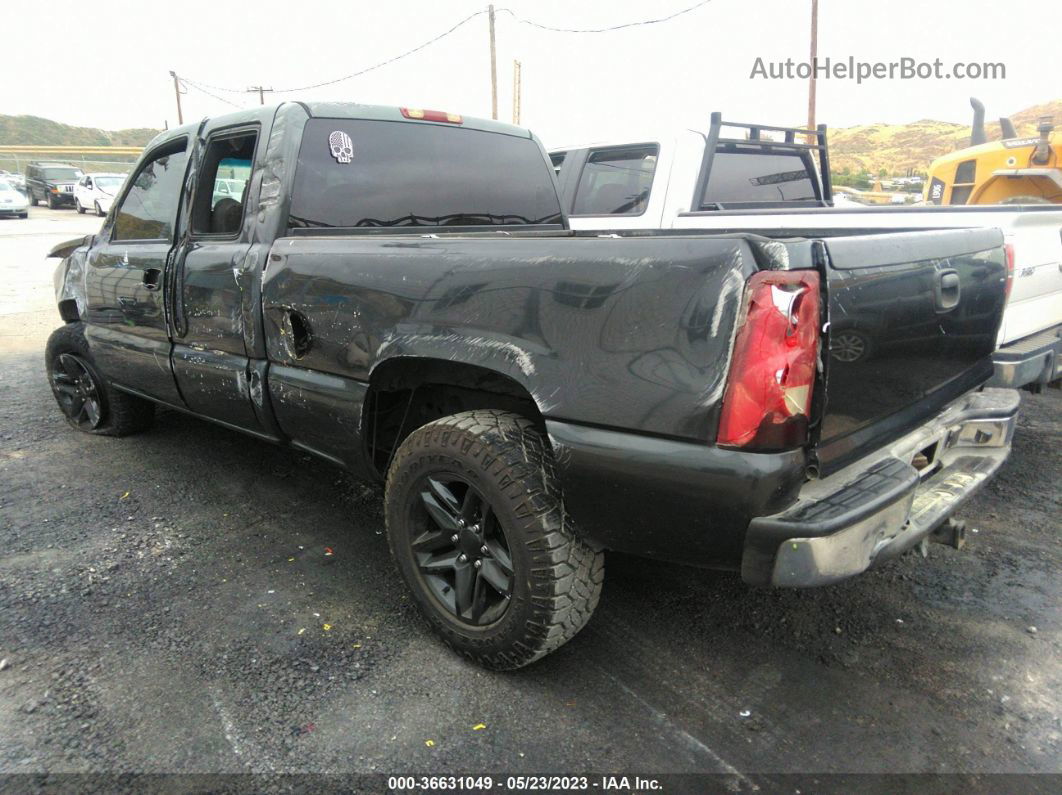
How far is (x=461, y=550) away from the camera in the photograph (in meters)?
2.43

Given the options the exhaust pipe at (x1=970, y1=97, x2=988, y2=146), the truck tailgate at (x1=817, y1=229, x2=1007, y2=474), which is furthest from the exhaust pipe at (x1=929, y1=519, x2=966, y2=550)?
the exhaust pipe at (x1=970, y1=97, x2=988, y2=146)

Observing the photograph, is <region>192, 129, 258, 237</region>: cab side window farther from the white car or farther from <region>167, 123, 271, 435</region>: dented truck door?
the white car

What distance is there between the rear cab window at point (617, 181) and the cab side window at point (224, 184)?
3.20 m

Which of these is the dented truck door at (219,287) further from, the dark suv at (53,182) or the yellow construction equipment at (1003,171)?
the dark suv at (53,182)

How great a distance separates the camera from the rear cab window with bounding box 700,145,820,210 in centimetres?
597

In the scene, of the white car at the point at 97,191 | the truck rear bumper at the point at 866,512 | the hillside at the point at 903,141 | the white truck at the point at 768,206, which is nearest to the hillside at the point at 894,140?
the hillside at the point at 903,141

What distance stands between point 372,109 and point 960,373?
105 inches

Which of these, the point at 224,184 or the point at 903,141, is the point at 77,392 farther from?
the point at 903,141

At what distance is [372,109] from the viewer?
3357 millimetres

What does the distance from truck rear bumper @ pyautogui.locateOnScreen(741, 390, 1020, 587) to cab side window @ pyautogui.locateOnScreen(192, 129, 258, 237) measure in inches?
103

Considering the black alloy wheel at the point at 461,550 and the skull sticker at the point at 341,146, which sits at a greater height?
the skull sticker at the point at 341,146

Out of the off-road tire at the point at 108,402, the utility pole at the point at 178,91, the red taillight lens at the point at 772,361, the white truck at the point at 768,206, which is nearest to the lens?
the red taillight lens at the point at 772,361

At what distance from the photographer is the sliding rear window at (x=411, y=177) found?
3115mm

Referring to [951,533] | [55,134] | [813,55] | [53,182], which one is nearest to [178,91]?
[53,182]
